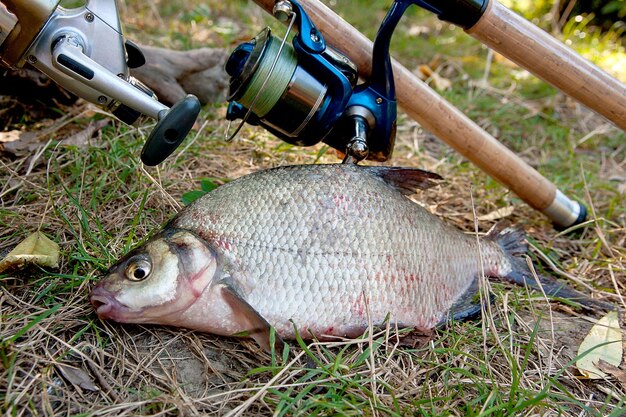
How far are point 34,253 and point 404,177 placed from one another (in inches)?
53.7

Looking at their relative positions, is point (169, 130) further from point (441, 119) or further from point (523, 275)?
point (523, 275)

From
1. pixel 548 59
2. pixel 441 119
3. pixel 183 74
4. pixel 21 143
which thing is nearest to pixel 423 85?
pixel 441 119

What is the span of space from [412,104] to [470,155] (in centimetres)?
40

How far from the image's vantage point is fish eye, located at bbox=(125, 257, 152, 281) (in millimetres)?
1688

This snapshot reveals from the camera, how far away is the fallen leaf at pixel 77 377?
155cm

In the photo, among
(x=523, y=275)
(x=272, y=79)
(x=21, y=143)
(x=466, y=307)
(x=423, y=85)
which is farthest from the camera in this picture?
(x=21, y=143)

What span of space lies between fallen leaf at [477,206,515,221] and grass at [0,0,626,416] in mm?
33

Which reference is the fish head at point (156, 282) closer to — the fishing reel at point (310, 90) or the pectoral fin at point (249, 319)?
the pectoral fin at point (249, 319)

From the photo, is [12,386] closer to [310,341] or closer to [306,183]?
[310,341]

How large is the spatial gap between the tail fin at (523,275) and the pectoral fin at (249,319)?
1170 mm

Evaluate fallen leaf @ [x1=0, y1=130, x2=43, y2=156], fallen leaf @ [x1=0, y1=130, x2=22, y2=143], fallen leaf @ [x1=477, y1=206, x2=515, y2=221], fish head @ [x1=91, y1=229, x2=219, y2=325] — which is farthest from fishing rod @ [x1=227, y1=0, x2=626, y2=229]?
fallen leaf @ [x1=0, y1=130, x2=22, y2=143]

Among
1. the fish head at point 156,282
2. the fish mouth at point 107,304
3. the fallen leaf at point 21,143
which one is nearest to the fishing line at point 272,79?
the fish head at point 156,282

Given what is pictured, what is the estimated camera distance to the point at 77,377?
1.57 meters

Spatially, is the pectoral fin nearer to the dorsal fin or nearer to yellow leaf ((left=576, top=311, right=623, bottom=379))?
the dorsal fin
